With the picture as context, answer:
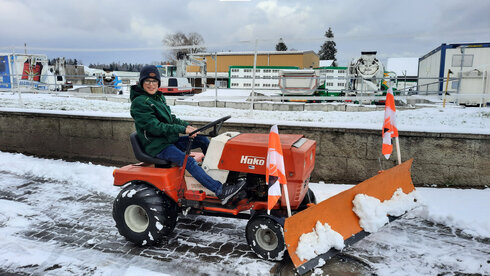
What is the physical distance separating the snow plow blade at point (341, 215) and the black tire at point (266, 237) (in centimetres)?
23

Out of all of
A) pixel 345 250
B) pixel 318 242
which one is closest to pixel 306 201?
pixel 345 250

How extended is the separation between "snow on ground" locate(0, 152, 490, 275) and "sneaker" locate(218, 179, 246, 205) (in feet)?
1.90

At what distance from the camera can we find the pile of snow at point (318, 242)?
267cm

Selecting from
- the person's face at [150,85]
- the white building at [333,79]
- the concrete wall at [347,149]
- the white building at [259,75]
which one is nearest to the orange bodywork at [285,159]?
the person's face at [150,85]

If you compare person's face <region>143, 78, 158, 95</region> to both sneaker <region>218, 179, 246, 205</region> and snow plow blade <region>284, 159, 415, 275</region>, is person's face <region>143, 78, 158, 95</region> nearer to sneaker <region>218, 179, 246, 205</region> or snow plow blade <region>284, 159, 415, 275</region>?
sneaker <region>218, 179, 246, 205</region>

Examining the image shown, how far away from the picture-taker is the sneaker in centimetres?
321

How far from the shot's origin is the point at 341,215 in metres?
3.03

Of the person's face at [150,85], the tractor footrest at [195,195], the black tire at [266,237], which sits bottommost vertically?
the black tire at [266,237]

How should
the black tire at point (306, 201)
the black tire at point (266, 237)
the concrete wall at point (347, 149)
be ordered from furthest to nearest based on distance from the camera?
the concrete wall at point (347, 149), the black tire at point (306, 201), the black tire at point (266, 237)

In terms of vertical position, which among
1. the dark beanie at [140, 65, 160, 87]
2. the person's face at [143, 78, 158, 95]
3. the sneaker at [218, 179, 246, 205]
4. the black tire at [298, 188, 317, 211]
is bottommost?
the black tire at [298, 188, 317, 211]

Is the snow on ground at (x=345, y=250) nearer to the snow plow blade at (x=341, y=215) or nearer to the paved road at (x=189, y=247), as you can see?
the paved road at (x=189, y=247)

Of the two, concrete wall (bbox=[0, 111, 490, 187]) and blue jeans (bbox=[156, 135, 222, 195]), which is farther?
concrete wall (bbox=[0, 111, 490, 187])

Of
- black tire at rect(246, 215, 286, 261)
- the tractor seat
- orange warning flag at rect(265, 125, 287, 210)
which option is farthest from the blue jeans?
orange warning flag at rect(265, 125, 287, 210)

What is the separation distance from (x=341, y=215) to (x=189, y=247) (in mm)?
1571
